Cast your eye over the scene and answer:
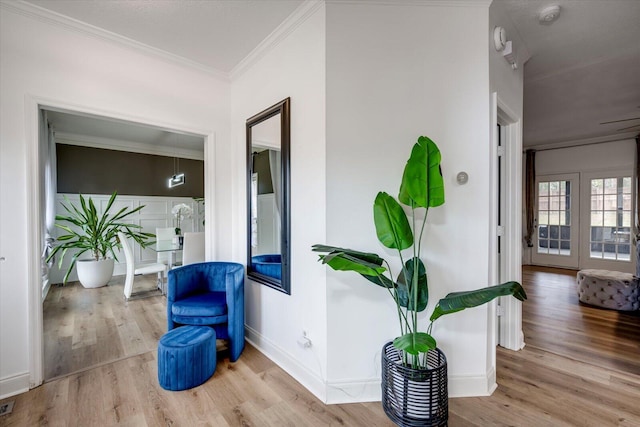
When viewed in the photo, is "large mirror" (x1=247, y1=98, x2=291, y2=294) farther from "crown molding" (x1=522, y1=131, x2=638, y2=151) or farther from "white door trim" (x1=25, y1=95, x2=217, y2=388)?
"crown molding" (x1=522, y1=131, x2=638, y2=151)

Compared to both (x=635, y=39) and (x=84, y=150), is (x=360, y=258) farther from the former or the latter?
(x=84, y=150)

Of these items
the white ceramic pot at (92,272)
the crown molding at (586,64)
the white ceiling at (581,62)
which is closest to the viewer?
the white ceiling at (581,62)

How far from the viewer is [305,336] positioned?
7.20ft

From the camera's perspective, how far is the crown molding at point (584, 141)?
5.63 meters

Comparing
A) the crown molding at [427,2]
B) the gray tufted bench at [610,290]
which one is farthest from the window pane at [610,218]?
the crown molding at [427,2]

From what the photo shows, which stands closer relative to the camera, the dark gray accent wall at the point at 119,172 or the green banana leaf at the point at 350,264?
the green banana leaf at the point at 350,264

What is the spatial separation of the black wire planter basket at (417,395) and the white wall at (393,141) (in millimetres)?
271

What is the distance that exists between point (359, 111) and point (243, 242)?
177 centimetres

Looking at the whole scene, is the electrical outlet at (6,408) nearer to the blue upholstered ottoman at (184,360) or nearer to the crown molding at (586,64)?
the blue upholstered ottoman at (184,360)

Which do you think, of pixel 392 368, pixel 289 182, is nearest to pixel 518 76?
pixel 289 182

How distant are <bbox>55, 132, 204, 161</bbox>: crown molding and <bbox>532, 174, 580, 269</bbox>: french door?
8030 millimetres

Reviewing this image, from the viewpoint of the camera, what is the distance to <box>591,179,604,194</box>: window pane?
5926mm

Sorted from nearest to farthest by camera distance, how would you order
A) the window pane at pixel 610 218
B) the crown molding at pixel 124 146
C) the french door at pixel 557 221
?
the crown molding at pixel 124 146 → the window pane at pixel 610 218 → the french door at pixel 557 221

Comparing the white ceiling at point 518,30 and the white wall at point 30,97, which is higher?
the white ceiling at point 518,30
